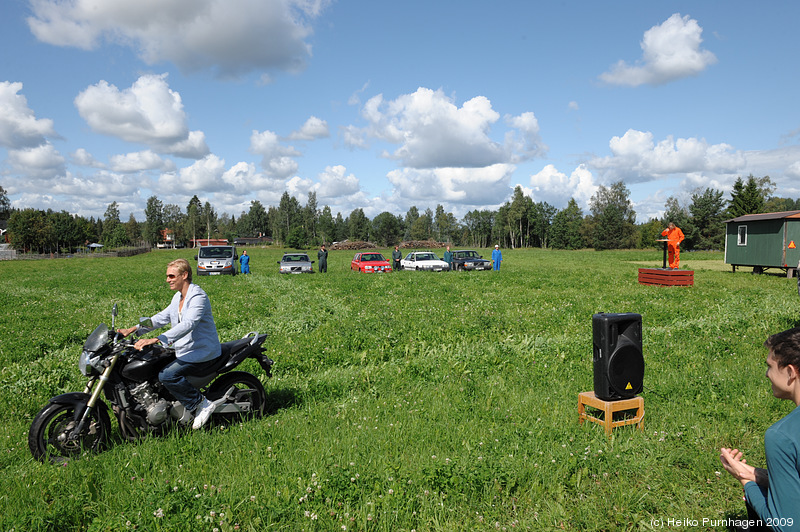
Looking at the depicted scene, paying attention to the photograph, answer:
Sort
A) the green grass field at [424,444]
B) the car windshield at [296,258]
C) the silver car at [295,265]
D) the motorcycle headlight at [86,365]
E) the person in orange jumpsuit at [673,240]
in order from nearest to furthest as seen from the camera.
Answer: the green grass field at [424,444]
the motorcycle headlight at [86,365]
the person in orange jumpsuit at [673,240]
the silver car at [295,265]
the car windshield at [296,258]

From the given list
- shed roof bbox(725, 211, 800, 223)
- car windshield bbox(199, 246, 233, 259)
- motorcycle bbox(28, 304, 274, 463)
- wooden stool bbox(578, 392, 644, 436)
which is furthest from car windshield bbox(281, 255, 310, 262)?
wooden stool bbox(578, 392, 644, 436)

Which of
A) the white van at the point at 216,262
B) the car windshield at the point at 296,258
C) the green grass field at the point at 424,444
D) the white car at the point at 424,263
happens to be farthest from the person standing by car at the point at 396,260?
the green grass field at the point at 424,444

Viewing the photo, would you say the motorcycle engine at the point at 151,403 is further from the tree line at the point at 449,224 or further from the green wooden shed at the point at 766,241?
the tree line at the point at 449,224

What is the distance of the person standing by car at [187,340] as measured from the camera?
201 inches

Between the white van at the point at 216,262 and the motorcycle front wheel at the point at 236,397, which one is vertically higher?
the white van at the point at 216,262

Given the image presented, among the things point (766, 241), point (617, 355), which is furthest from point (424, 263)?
point (617, 355)

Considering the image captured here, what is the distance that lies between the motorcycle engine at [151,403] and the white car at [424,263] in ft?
96.8

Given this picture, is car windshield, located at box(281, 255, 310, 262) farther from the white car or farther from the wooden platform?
the wooden platform

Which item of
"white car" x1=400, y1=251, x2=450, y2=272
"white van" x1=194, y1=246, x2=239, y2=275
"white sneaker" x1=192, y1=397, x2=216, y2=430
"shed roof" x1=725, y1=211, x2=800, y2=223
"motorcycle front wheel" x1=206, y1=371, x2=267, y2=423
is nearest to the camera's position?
"white sneaker" x1=192, y1=397, x2=216, y2=430

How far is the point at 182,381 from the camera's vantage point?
5.19 metres

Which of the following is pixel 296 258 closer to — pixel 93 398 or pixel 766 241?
pixel 766 241

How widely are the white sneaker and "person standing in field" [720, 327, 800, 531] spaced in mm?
4716

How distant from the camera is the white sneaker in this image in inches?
208

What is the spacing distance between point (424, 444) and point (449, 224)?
5854 inches
